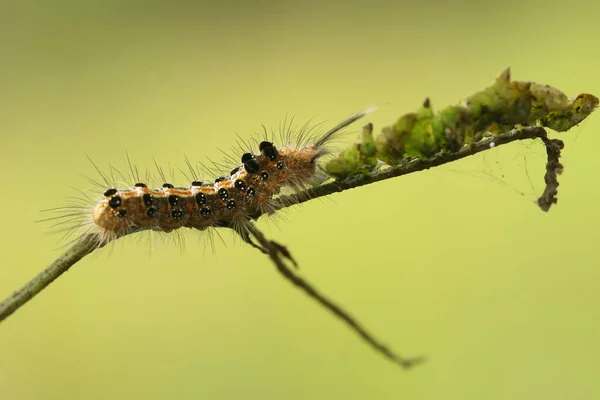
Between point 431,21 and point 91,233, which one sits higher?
point 431,21

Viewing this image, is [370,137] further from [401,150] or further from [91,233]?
[91,233]

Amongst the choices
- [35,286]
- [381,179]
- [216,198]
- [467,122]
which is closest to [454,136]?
[467,122]

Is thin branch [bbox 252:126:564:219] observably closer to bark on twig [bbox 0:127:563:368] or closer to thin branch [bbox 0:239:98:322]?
bark on twig [bbox 0:127:563:368]

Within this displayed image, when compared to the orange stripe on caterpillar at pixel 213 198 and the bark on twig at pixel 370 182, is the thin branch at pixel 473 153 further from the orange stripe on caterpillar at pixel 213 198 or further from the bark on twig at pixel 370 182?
the orange stripe on caterpillar at pixel 213 198

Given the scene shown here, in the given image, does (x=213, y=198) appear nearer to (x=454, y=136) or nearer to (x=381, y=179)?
(x=381, y=179)

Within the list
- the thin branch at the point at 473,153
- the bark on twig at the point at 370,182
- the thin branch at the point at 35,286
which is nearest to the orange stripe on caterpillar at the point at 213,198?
the bark on twig at the point at 370,182

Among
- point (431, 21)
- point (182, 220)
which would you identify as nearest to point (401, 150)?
point (182, 220)
